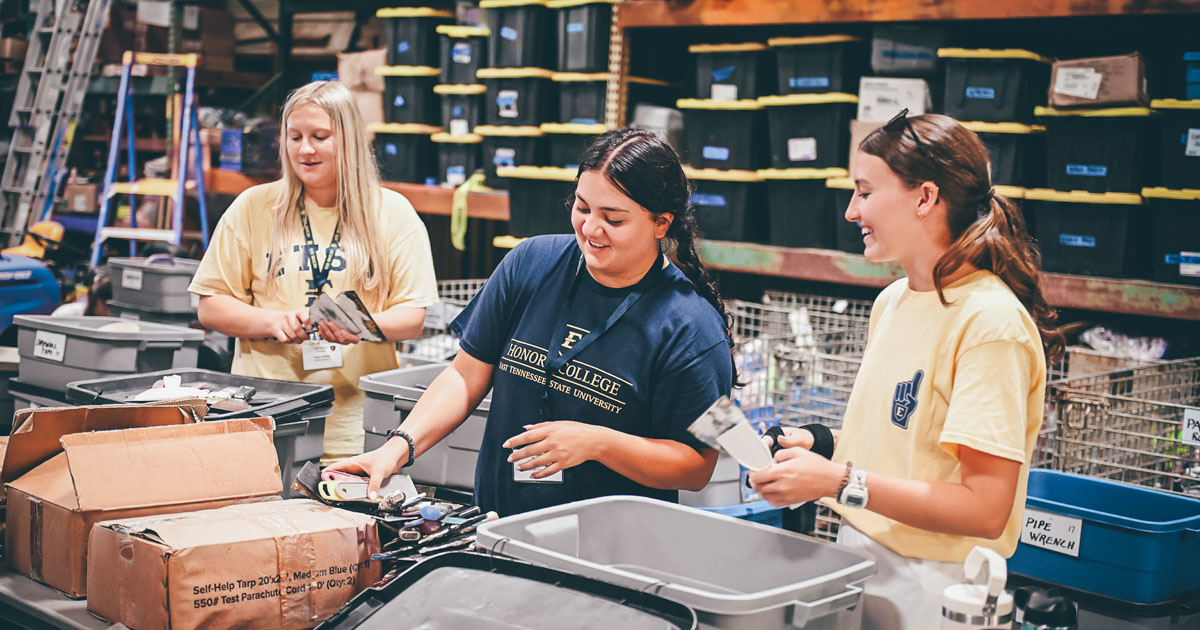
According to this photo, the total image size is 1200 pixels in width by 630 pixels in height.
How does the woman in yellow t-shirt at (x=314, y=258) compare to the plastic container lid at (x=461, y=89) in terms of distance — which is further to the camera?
the plastic container lid at (x=461, y=89)

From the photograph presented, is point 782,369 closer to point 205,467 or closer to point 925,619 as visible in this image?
point 925,619

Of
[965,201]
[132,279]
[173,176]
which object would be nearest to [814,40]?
[965,201]

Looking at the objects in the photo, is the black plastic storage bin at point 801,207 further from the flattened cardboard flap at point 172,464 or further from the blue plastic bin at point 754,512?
the flattened cardboard flap at point 172,464

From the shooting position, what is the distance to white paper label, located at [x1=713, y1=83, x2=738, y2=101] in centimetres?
404

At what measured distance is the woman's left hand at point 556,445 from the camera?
5.43ft

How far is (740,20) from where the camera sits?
13.1ft

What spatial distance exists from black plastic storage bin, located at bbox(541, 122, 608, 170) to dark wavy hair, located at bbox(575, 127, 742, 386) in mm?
2621

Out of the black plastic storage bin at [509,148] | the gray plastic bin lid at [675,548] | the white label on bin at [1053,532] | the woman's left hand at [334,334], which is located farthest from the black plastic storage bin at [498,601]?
the black plastic storage bin at [509,148]

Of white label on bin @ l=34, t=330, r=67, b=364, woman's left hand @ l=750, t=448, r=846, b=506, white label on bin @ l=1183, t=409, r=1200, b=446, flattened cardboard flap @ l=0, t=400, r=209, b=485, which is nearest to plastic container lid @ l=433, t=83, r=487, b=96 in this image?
white label on bin @ l=34, t=330, r=67, b=364

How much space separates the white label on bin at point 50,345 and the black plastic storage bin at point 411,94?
287cm

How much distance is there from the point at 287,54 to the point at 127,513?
254 inches

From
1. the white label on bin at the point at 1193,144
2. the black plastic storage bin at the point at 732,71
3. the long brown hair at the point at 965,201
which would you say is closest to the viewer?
the long brown hair at the point at 965,201

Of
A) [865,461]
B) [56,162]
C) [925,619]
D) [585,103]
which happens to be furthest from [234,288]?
[56,162]

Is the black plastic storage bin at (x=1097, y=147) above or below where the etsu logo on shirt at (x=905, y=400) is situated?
above
